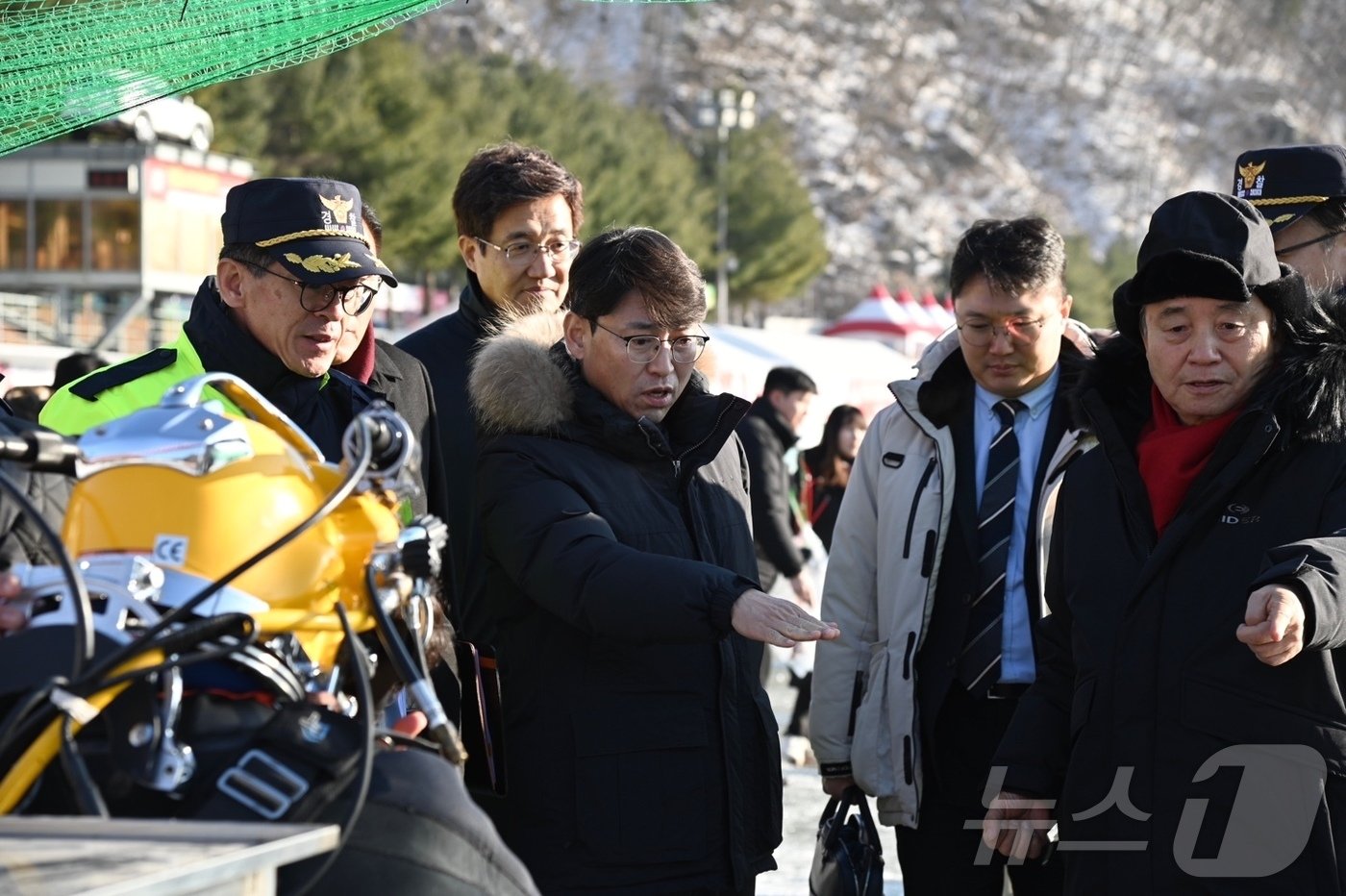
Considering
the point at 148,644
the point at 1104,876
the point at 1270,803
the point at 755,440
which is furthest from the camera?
the point at 755,440

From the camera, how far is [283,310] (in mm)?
2990

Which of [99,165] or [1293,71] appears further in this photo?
[1293,71]

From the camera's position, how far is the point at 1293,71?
11425 centimetres

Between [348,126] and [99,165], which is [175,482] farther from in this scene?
[348,126]

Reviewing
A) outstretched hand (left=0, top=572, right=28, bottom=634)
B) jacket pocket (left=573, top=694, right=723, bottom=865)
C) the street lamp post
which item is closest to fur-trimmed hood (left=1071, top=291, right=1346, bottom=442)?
jacket pocket (left=573, top=694, right=723, bottom=865)

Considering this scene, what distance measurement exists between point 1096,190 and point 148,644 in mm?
103372

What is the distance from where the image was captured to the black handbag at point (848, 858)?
342cm

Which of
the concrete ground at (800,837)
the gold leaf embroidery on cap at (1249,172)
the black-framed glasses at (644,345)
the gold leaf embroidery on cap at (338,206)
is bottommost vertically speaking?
the concrete ground at (800,837)

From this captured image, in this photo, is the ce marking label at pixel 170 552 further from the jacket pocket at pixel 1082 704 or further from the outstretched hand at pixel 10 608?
the jacket pocket at pixel 1082 704

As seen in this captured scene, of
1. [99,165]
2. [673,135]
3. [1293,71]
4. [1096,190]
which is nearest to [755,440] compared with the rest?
[99,165]

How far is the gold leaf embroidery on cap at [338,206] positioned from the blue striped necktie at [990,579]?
5.03ft

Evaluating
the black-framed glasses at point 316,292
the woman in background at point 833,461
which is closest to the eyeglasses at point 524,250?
the black-framed glasses at point 316,292

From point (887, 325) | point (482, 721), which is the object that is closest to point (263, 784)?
point (482, 721)

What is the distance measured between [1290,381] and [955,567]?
1.05 meters
